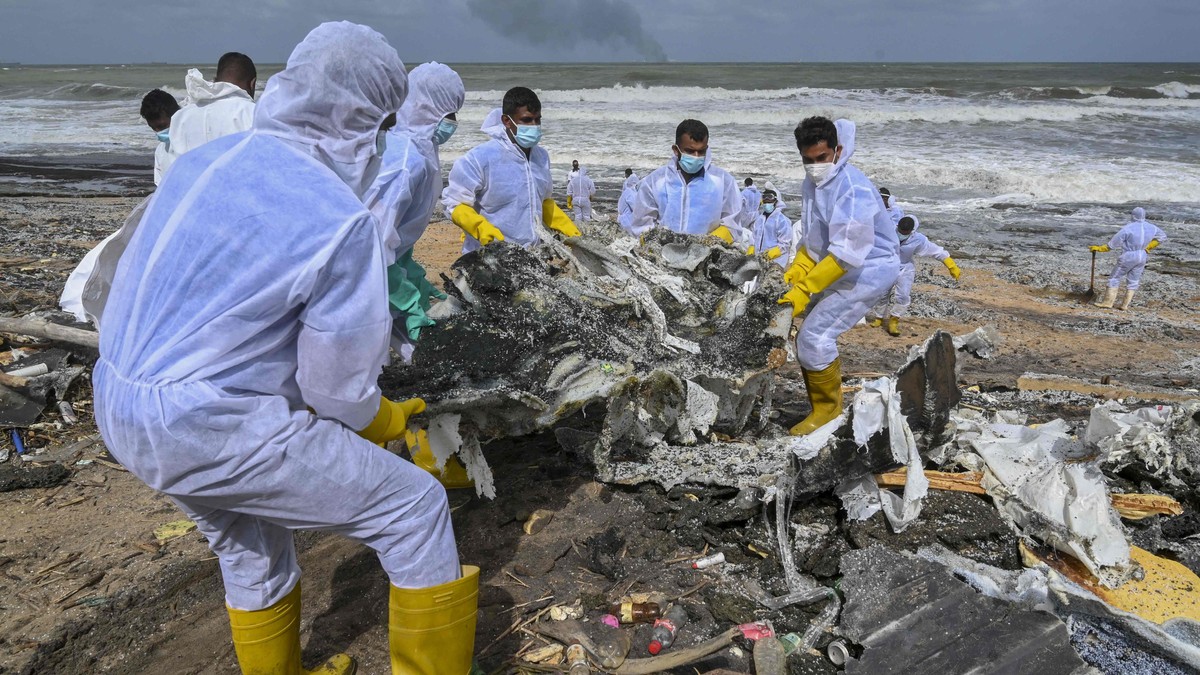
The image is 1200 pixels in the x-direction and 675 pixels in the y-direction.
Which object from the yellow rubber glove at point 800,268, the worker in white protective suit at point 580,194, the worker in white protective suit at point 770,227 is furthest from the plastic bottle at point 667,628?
the worker in white protective suit at point 580,194

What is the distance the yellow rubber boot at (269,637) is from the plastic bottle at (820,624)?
1758 mm

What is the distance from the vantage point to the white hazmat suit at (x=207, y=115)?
172 inches

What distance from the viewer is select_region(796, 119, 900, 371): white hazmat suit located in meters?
4.54

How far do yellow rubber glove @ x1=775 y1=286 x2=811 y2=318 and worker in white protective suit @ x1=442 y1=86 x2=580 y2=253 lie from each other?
1.62 m

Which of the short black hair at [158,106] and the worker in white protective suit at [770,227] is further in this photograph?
the worker in white protective suit at [770,227]

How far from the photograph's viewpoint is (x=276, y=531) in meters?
2.30

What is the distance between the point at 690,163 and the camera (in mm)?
5863

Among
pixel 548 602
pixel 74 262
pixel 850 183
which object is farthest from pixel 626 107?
pixel 548 602

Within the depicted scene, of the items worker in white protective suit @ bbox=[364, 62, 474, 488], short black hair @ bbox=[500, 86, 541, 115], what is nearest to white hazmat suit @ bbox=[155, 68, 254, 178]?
worker in white protective suit @ bbox=[364, 62, 474, 488]

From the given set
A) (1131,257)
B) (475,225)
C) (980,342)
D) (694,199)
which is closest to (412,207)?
(475,225)

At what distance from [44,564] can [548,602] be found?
237 centimetres

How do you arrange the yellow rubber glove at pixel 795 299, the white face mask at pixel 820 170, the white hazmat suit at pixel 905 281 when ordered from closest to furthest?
the yellow rubber glove at pixel 795 299, the white face mask at pixel 820 170, the white hazmat suit at pixel 905 281

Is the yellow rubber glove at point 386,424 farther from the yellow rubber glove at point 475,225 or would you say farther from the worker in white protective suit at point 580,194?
A: the worker in white protective suit at point 580,194

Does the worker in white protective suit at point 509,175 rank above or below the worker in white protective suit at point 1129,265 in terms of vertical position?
above
